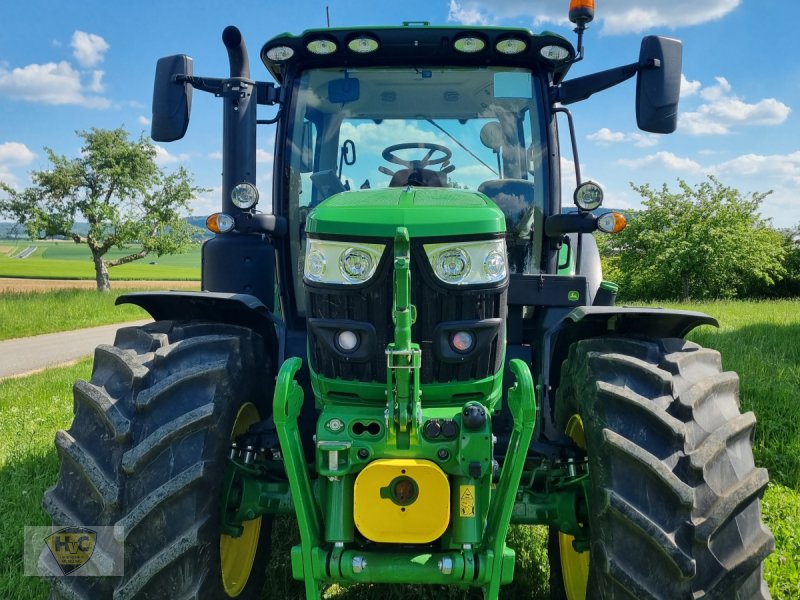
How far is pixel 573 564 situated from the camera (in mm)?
3082

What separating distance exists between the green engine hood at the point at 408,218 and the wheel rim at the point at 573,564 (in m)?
1.01

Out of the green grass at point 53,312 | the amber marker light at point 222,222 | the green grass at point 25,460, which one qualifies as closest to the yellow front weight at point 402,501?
the amber marker light at point 222,222

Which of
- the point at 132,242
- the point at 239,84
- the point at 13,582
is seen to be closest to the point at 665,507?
the point at 239,84

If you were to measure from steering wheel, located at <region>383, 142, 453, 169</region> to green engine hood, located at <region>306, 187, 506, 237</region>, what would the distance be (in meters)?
1.10

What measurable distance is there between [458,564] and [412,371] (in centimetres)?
65

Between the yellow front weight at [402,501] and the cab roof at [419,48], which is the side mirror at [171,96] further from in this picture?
the yellow front weight at [402,501]

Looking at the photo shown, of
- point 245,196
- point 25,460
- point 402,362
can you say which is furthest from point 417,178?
point 25,460

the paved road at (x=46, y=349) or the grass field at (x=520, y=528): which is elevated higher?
the grass field at (x=520, y=528)

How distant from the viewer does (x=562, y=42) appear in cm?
324

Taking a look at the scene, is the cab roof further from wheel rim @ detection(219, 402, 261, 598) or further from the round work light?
wheel rim @ detection(219, 402, 261, 598)

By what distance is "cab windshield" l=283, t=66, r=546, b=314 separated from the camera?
11.4 ft

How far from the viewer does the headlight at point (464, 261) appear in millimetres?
2338

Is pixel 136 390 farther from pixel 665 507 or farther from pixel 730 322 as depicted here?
pixel 730 322

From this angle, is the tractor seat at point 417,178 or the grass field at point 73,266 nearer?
the tractor seat at point 417,178
